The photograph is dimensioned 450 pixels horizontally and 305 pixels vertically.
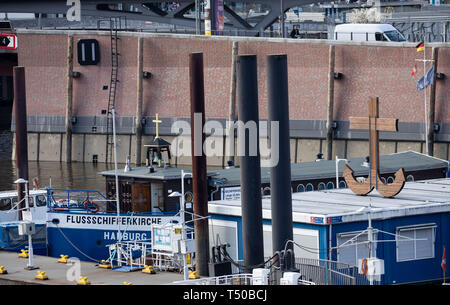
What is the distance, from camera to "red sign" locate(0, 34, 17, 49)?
69375mm

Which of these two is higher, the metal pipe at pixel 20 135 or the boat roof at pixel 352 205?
the metal pipe at pixel 20 135

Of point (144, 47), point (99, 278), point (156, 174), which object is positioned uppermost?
point (144, 47)

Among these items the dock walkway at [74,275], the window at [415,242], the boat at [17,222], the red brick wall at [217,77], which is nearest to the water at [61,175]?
the red brick wall at [217,77]

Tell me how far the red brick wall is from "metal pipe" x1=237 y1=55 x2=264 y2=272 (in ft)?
105

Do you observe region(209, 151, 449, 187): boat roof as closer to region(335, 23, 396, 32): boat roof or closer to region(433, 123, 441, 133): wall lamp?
region(433, 123, 441, 133): wall lamp

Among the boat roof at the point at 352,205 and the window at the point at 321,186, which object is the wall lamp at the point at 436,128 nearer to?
the window at the point at 321,186

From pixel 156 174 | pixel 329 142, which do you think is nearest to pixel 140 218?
pixel 156 174

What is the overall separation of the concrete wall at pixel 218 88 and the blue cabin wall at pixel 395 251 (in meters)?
25.9

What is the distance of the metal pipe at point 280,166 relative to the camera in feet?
70.6

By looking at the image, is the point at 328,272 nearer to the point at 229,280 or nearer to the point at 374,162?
the point at 229,280

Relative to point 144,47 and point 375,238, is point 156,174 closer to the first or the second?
point 375,238

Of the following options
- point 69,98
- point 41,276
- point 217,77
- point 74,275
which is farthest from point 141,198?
point 69,98
